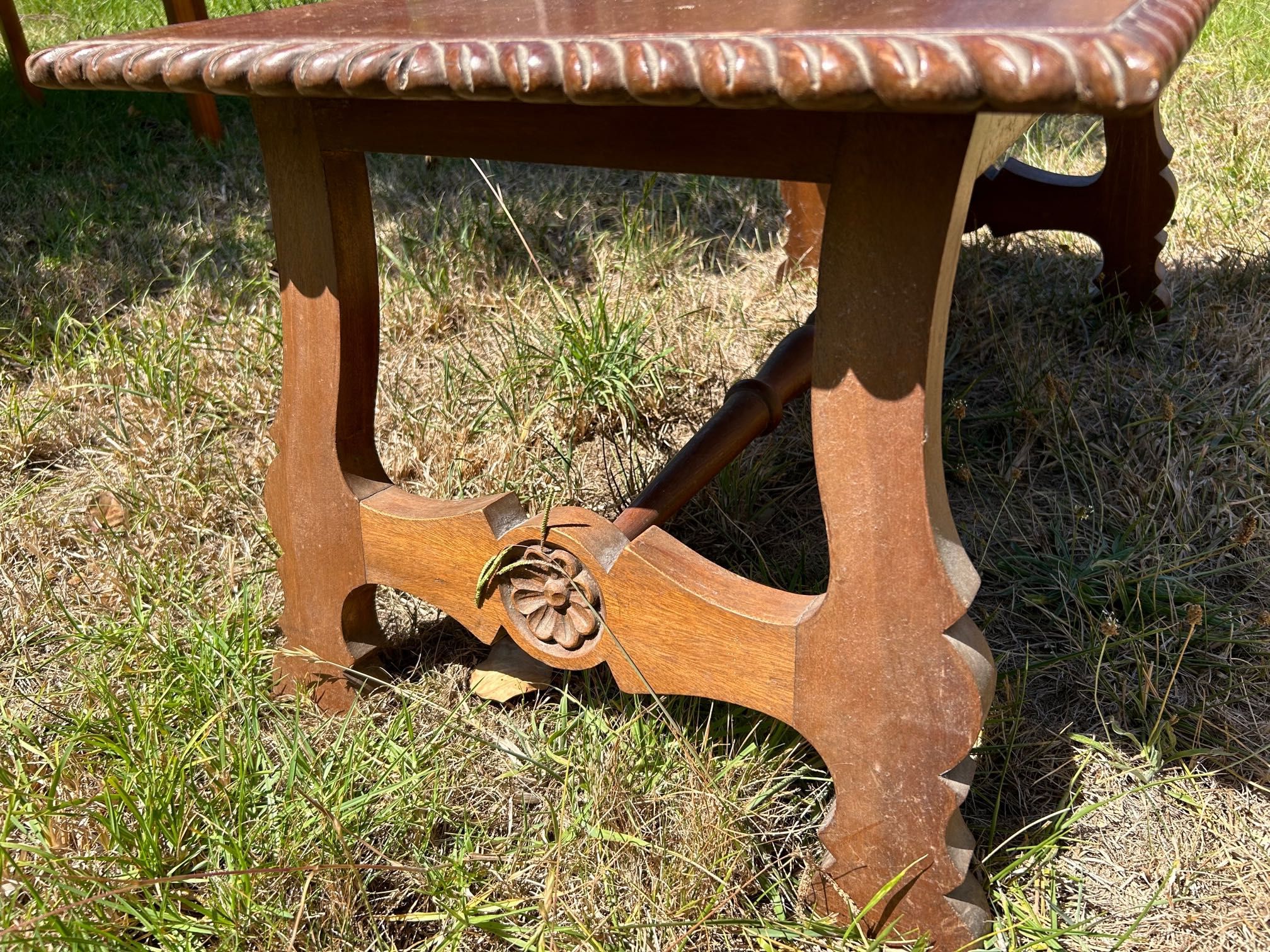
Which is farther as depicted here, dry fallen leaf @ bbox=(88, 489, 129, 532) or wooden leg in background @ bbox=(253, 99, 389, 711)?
dry fallen leaf @ bbox=(88, 489, 129, 532)

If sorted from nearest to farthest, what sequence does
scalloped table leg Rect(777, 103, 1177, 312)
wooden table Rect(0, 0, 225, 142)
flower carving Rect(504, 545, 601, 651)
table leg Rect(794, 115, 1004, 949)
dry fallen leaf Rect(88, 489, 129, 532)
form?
table leg Rect(794, 115, 1004, 949)
flower carving Rect(504, 545, 601, 651)
dry fallen leaf Rect(88, 489, 129, 532)
scalloped table leg Rect(777, 103, 1177, 312)
wooden table Rect(0, 0, 225, 142)

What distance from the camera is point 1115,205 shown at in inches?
86.0

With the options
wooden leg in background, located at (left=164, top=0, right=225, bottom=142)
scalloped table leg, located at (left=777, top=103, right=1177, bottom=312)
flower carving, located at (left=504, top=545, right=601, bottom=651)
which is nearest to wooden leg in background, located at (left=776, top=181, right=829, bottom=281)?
scalloped table leg, located at (left=777, top=103, right=1177, bottom=312)

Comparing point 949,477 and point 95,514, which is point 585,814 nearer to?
point 949,477

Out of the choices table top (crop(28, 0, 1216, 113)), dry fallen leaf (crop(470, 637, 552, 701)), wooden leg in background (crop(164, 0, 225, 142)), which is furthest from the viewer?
wooden leg in background (crop(164, 0, 225, 142))

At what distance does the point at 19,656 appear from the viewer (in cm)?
167

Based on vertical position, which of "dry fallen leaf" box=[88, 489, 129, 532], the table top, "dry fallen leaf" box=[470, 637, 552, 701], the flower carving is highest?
the table top

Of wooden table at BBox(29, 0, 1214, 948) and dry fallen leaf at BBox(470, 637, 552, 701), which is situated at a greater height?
wooden table at BBox(29, 0, 1214, 948)

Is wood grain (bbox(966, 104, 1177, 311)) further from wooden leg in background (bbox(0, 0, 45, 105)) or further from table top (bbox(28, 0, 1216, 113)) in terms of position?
wooden leg in background (bbox(0, 0, 45, 105))

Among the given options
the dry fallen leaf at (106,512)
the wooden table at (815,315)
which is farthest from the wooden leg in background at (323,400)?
the dry fallen leaf at (106,512)

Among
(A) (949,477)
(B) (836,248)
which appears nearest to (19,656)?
(B) (836,248)

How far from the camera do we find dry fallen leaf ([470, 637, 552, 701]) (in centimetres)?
155

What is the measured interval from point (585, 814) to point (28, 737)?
2.40 feet

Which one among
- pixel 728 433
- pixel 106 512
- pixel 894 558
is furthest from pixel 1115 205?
pixel 106 512
